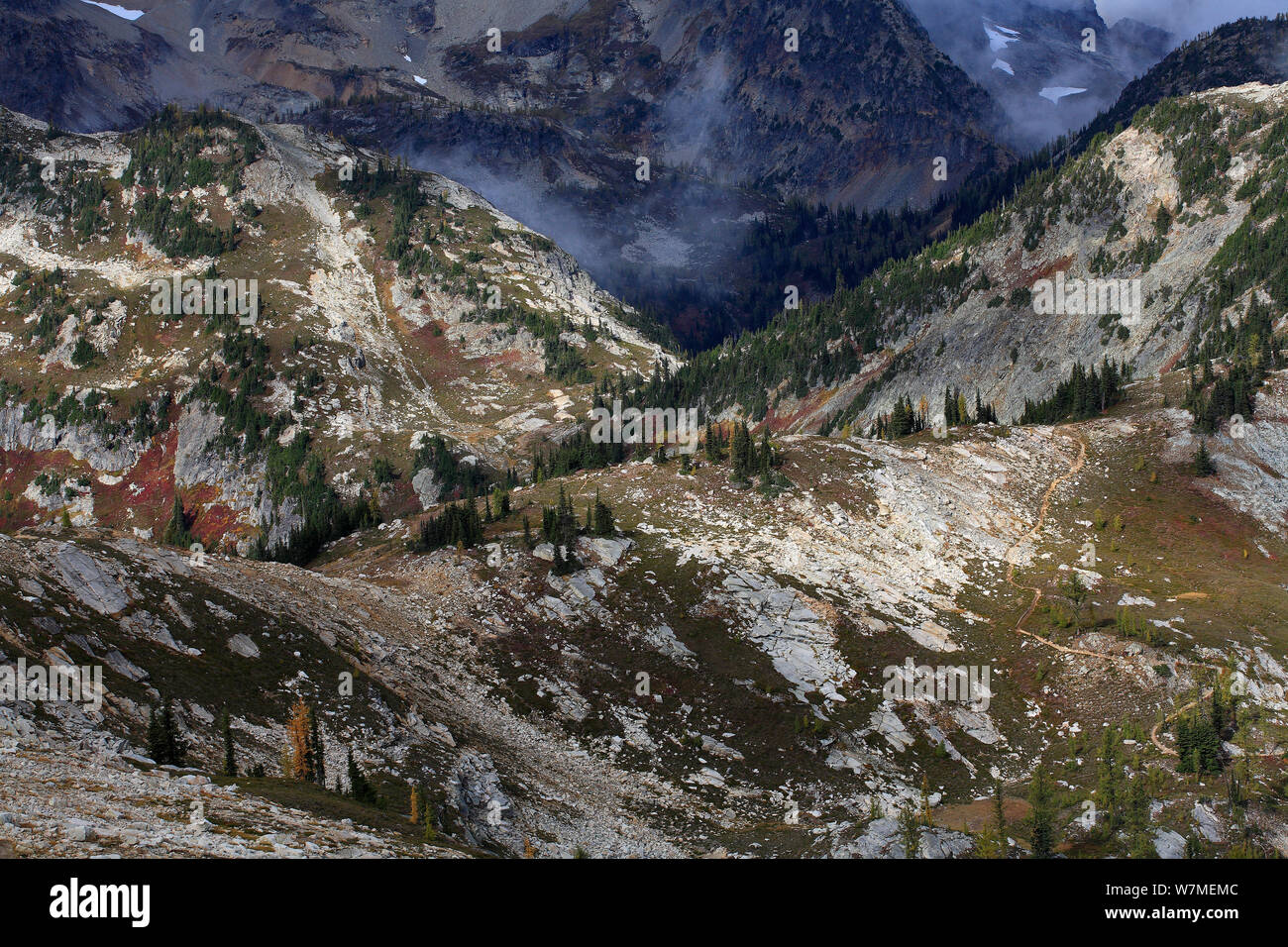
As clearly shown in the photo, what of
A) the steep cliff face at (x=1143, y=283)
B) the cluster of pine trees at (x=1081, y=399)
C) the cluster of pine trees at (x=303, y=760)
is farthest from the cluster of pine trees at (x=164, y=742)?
the steep cliff face at (x=1143, y=283)

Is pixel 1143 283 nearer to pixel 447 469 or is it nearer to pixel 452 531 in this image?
pixel 447 469

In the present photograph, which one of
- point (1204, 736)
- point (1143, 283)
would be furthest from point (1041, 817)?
point (1143, 283)

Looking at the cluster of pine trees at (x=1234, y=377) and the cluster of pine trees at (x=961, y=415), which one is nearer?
the cluster of pine trees at (x=1234, y=377)

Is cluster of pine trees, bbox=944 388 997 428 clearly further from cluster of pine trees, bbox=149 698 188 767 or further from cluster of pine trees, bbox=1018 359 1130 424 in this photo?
cluster of pine trees, bbox=149 698 188 767

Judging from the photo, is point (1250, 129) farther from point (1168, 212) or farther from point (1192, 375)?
point (1192, 375)

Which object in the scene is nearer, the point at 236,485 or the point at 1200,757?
the point at 1200,757

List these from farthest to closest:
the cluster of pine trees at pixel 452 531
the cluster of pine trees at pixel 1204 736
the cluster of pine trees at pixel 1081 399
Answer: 1. the cluster of pine trees at pixel 1081 399
2. the cluster of pine trees at pixel 452 531
3. the cluster of pine trees at pixel 1204 736

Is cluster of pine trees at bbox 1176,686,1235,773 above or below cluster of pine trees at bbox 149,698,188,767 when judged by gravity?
below

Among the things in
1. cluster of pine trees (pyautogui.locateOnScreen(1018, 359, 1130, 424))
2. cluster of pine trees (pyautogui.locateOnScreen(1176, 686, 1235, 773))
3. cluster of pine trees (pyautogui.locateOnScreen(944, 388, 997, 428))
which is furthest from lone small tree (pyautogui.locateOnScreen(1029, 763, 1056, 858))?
cluster of pine trees (pyautogui.locateOnScreen(944, 388, 997, 428))

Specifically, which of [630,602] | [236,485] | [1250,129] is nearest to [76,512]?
[236,485]

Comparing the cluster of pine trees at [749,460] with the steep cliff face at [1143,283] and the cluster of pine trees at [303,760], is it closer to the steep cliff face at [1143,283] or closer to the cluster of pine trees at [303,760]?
the cluster of pine trees at [303,760]

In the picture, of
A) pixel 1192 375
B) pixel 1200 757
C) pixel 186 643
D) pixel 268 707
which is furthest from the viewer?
pixel 1192 375
